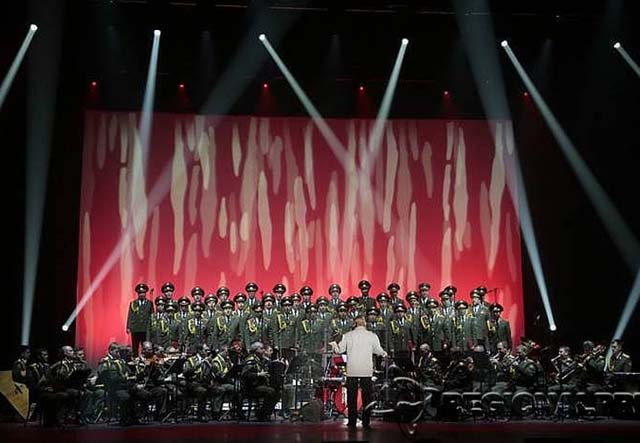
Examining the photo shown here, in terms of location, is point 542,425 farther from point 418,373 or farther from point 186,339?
point 186,339

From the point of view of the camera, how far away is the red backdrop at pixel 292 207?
A: 60.0ft

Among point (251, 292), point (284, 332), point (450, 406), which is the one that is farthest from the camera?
point (251, 292)

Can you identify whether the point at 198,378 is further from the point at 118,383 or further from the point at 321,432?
the point at 321,432

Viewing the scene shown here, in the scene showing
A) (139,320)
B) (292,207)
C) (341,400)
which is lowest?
(341,400)

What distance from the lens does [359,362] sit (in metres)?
11.8

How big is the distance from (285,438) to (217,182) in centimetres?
991

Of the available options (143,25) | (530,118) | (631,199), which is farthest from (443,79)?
(143,25)

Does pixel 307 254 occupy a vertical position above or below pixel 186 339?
above

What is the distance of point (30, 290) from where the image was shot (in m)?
16.4

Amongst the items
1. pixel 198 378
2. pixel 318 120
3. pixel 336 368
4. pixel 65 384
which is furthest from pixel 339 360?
pixel 318 120

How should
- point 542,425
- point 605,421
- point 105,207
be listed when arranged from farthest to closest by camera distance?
point 105,207
point 605,421
point 542,425

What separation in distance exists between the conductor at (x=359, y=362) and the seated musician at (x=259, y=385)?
1.86m

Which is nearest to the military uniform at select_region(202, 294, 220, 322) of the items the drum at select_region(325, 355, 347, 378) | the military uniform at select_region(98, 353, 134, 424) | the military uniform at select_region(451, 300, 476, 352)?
the drum at select_region(325, 355, 347, 378)

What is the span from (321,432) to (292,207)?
8.82m
